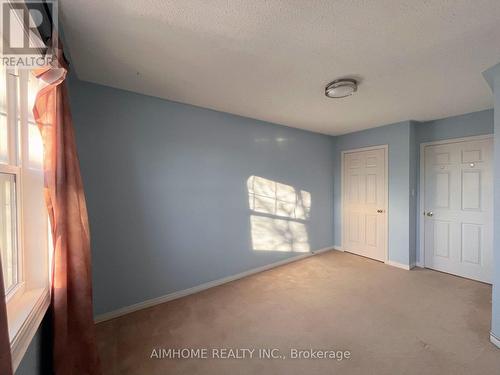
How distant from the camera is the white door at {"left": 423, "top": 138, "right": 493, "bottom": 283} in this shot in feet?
9.75

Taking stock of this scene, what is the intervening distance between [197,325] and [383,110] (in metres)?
3.28

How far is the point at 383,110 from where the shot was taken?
2.95 m

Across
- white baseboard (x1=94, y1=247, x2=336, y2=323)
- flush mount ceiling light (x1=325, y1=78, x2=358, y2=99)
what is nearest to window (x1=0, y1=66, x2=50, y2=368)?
white baseboard (x1=94, y1=247, x2=336, y2=323)

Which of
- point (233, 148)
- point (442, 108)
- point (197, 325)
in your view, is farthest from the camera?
point (233, 148)

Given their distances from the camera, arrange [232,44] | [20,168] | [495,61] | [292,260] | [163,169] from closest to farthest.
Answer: [20,168] → [232,44] → [495,61] → [163,169] → [292,260]

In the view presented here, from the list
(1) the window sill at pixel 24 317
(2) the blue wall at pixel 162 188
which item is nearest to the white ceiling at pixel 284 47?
(2) the blue wall at pixel 162 188

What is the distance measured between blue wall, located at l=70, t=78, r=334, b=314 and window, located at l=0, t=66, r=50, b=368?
85 cm

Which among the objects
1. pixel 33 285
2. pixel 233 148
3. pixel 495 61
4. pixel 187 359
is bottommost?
pixel 187 359

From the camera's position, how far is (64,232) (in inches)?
50.6

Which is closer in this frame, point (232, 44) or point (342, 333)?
point (232, 44)

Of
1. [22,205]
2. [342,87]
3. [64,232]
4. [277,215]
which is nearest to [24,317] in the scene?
[64,232]

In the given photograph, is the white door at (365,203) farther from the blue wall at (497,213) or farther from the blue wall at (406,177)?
the blue wall at (497,213)

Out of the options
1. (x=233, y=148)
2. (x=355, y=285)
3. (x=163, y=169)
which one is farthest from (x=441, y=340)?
(x=163, y=169)

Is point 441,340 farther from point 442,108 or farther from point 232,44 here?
point 232,44
